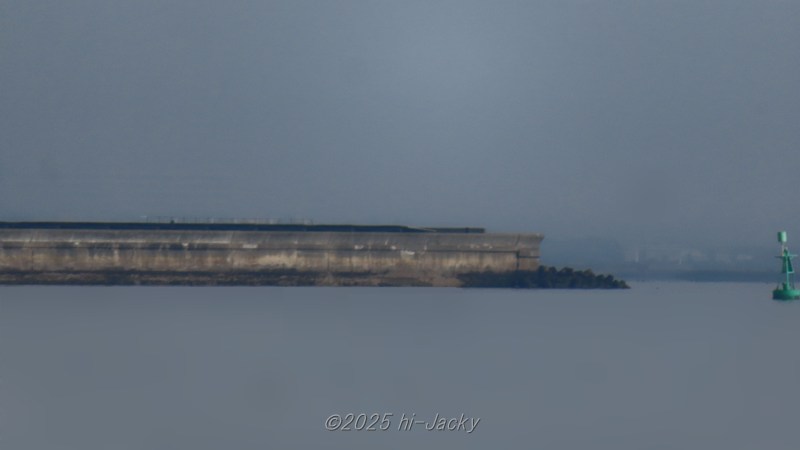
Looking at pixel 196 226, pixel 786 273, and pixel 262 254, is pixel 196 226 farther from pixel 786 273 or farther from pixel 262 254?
pixel 786 273

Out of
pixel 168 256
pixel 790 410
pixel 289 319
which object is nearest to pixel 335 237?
pixel 168 256

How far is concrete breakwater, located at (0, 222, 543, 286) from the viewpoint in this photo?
161 feet

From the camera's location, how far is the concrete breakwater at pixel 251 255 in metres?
49.0

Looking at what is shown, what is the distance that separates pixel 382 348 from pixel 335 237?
66.4ft

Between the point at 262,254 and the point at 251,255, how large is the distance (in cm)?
37

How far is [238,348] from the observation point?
92.9 feet

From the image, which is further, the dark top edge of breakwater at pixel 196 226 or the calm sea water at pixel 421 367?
the dark top edge of breakwater at pixel 196 226

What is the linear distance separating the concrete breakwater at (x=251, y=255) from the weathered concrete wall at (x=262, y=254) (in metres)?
0.03

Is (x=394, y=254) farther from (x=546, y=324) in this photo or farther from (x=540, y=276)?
(x=546, y=324)

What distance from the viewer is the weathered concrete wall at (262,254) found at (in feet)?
161

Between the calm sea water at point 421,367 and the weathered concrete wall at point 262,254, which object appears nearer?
the calm sea water at point 421,367

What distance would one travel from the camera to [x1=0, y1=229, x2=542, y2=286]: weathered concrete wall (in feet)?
161

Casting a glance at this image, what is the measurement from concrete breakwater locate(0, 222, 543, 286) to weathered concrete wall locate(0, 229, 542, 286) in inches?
1.3

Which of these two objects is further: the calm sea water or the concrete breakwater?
the concrete breakwater
